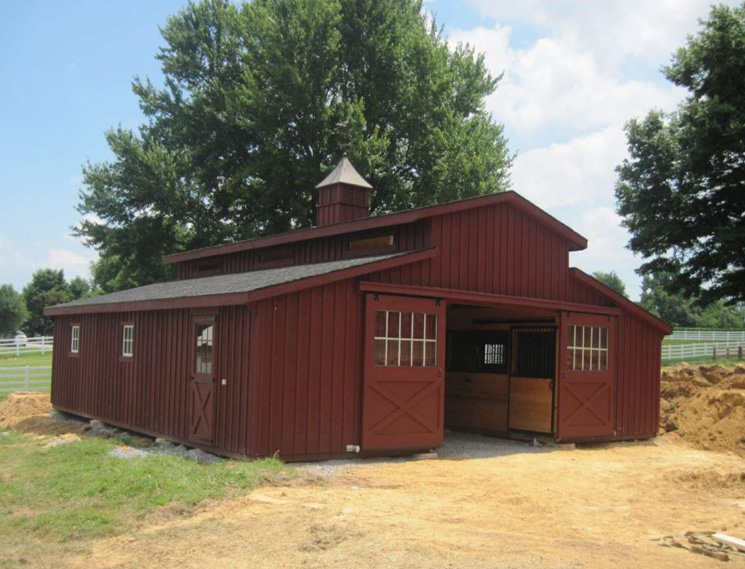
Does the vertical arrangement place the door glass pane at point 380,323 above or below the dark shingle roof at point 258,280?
below

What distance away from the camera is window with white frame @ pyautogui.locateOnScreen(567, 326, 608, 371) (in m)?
14.7

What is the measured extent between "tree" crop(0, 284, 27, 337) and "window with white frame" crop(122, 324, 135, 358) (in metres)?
53.4

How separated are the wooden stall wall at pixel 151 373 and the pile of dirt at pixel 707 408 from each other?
10429 millimetres

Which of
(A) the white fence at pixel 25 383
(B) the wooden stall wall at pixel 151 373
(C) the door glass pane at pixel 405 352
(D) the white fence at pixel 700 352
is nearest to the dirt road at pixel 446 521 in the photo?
(C) the door glass pane at pixel 405 352

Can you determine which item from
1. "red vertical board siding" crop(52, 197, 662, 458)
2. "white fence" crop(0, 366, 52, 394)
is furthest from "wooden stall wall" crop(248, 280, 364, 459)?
"white fence" crop(0, 366, 52, 394)

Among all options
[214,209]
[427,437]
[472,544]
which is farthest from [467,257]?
[214,209]

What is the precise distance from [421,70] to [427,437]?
2012 centimetres

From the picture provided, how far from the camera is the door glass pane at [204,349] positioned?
11.7 m

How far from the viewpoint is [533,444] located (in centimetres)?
1448

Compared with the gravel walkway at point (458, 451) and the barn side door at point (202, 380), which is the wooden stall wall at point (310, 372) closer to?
the gravel walkway at point (458, 451)

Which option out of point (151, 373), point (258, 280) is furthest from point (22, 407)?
point (258, 280)

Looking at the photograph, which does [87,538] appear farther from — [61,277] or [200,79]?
[61,277]

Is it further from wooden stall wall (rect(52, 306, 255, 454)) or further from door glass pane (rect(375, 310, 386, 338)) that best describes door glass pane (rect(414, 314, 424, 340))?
wooden stall wall (rect(52, 306, 255, 454))

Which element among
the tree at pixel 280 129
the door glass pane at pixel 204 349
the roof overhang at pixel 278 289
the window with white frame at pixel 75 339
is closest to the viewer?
the roof overhang at pixel 278 289
